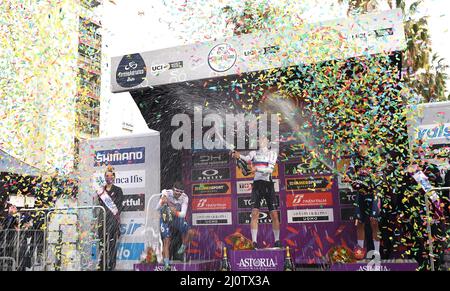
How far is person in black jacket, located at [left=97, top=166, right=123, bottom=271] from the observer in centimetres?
930

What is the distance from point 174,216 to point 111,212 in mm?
1754

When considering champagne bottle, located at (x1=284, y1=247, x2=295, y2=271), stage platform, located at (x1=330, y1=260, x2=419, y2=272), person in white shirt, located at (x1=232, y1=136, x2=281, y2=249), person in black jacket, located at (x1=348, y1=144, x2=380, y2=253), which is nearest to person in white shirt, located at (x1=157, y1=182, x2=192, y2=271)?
person in white shirt, located at (x1=232, y1=136, x2=281, y2=249)

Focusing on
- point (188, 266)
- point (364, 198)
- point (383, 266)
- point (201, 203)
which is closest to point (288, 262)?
point (383, 266)

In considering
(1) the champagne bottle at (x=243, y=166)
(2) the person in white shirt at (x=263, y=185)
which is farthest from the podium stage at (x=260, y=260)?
(1) the champagne bottle at (x=243, y=166)

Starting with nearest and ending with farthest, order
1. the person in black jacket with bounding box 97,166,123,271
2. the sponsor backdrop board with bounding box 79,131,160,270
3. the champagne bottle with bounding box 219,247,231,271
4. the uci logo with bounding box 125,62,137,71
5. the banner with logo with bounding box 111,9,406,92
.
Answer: the banner with logo with bounding box 111,9,406,92 < the champagne bottle with bounding box 219,247,231,271 < the uci logo with bounding box 125,62,137,71 < the sponsor backdrop board with bounding box 79,131,160,270 < the person in black jacket with bounding box 97,166,123,271

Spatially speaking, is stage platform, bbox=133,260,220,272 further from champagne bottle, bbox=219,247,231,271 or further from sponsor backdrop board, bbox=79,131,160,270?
sponsor backdrop board, bbox=79,131,160,270

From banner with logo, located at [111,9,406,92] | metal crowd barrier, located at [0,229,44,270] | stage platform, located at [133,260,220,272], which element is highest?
banner with logo, located at [111,9,406,92]

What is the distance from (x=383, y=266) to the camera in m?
6.79

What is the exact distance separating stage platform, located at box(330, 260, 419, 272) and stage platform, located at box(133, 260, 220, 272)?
2388 mm

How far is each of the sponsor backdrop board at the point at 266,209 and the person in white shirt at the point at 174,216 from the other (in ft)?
0.48

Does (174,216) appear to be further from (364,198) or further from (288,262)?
(364,198)

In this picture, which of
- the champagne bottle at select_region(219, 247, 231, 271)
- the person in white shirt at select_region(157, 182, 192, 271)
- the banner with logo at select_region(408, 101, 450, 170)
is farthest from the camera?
the person in white shirt at select_region(157, 182, 192, 271)

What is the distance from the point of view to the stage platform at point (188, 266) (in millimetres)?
7849

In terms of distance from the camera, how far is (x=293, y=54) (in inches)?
293
